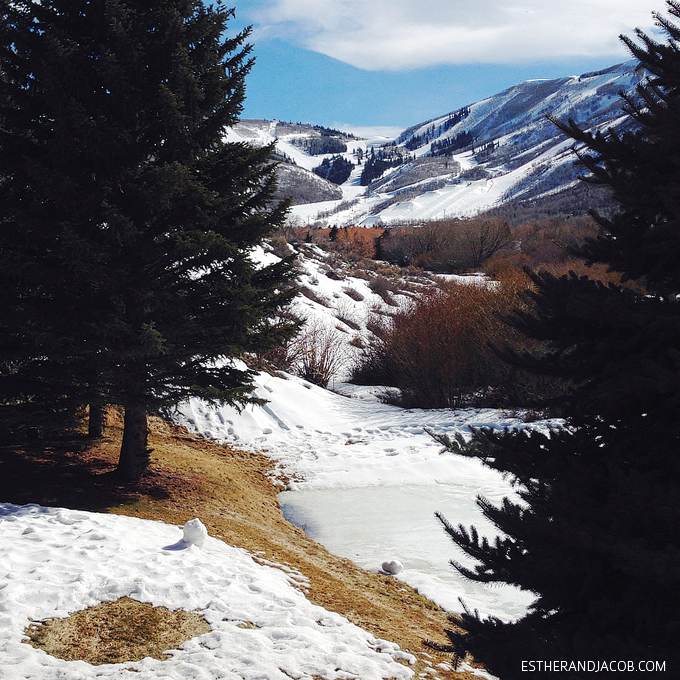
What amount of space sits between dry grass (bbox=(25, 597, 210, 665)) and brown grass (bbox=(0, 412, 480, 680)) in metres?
1.11

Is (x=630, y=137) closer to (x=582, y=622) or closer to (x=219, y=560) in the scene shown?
(x=582, y=622)

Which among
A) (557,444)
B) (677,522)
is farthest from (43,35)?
(677,522)

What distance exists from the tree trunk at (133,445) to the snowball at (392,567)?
2733mm

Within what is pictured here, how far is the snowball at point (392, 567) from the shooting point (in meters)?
5.36

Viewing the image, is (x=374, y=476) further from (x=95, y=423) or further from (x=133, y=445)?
(x=95, y=423)

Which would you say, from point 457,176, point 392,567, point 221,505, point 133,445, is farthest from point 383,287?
point 457,176

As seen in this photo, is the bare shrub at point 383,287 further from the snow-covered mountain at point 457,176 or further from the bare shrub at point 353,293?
the snow-covered mountain at point 457,176

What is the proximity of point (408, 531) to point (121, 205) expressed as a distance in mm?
4526

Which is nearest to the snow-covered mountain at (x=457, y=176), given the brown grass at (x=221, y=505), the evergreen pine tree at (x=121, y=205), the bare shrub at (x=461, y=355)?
the bare shrub at (x=461, y=355)

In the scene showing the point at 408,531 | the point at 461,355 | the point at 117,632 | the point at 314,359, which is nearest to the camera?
the point at 117,632

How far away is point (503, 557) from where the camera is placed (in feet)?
8.81

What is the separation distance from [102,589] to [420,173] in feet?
495

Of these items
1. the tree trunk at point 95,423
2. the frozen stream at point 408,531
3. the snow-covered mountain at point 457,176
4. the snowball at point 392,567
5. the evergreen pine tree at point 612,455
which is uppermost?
the snow-covered mountain at point 457,176

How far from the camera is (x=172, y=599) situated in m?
3.74
